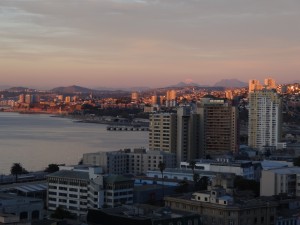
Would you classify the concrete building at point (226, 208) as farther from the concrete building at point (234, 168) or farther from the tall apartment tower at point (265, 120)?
the tall apartment tower at point (265, 120)

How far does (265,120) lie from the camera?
66.9 ft

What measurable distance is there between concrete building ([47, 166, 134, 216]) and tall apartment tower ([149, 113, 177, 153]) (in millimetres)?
6093

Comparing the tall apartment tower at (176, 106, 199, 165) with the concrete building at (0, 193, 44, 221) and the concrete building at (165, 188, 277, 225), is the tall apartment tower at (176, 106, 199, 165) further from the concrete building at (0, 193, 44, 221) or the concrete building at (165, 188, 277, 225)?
the concrete building at (0, 193, 44, 221)

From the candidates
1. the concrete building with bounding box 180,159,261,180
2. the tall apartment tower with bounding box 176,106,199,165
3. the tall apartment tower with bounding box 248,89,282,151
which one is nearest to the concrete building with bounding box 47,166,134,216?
the concrete building with bounding box 180,159,261,180

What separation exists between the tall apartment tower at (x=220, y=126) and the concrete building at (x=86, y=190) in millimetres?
8433

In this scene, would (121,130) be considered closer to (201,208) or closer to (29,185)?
(29,185)

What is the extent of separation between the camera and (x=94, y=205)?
8750mm

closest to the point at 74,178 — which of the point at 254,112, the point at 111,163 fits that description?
the point at 111,163

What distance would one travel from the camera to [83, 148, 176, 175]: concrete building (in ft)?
43.6

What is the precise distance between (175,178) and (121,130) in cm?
2633

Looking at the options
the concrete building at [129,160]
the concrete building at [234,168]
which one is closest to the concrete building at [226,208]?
the concrete building at [234,168]

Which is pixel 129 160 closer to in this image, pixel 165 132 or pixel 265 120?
pixel 165 132

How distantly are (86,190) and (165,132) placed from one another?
22.1 feet

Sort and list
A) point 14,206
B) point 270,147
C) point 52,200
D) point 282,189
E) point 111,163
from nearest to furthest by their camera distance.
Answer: point 14,206, point 52,200, point 282,189, point 111,163, point 270,147
